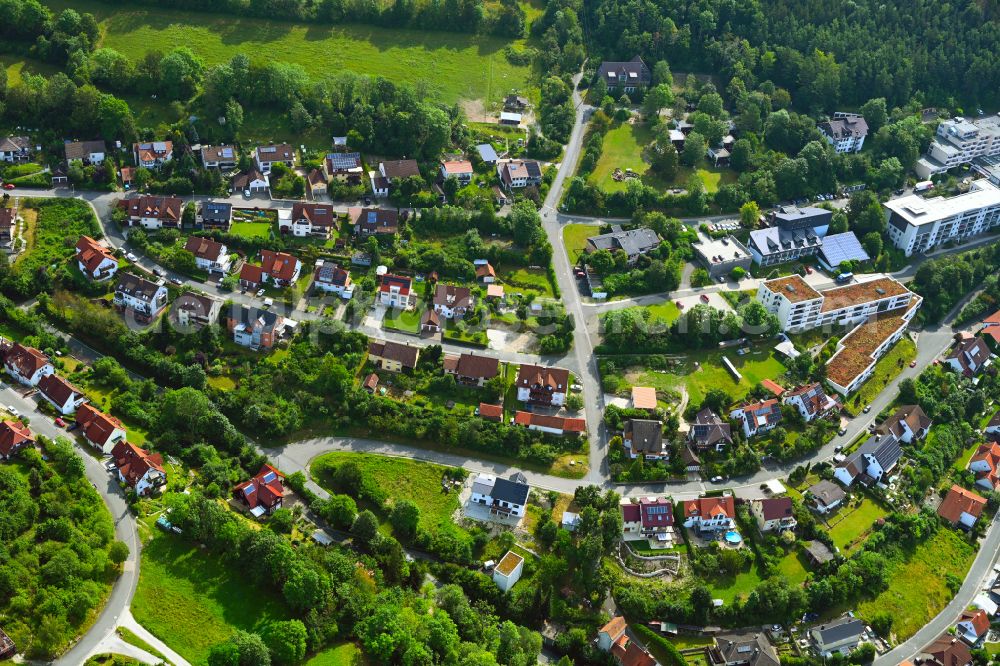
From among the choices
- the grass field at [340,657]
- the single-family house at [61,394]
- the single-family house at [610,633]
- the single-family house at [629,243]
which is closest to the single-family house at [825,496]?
the single-family house at [610,633]

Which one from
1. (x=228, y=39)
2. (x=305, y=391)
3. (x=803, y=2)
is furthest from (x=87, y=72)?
(x=803, y=2)

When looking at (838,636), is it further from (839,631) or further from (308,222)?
(308,222)

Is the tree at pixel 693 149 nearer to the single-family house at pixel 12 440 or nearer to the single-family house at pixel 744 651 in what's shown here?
the single-family house at pixel 744 651

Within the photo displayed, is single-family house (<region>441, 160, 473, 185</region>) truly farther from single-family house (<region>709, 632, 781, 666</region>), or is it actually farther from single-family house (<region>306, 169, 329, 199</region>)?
single-family house (<region>709, 632, 781, 666</region>)

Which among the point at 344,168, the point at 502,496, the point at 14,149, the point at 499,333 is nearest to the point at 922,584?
the point at 502,496

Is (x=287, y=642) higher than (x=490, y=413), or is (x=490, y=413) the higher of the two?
(x=287, y=642)
